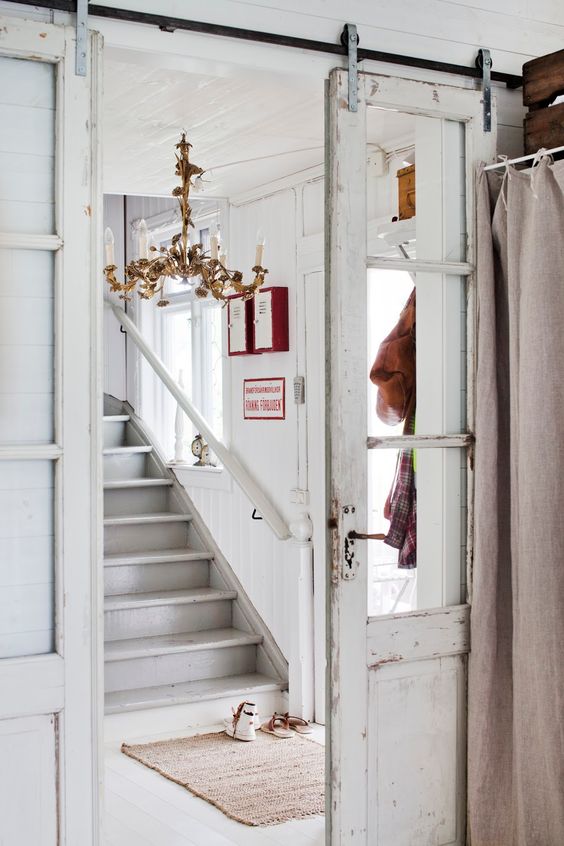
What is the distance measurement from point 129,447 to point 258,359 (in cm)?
157

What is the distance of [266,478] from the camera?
512cm

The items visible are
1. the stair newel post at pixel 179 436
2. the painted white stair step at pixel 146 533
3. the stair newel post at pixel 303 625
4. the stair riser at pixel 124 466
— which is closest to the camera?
the stair newel post at pixel 303 625

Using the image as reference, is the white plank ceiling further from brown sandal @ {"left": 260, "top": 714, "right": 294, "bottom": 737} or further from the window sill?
brown sandal @ {"left": 260, "top": 714, "right": 294, "bottom": 737}

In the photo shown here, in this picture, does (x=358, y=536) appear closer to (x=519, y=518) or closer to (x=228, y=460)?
(x=519, y=518)

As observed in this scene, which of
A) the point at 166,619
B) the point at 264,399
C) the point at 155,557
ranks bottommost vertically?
the point at 166,619

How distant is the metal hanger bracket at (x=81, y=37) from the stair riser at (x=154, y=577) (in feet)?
10.7

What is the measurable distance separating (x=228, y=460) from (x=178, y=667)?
1081 mm

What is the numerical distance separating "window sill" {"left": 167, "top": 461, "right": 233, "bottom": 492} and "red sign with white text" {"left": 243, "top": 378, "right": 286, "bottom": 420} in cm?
41

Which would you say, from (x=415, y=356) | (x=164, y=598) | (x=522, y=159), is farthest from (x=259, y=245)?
(x=164, y=598)

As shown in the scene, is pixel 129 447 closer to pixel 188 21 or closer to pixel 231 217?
pixel 231 217

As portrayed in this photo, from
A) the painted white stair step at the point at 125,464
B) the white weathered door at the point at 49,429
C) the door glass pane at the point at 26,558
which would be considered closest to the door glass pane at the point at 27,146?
the white weathered door at the point at 49,429

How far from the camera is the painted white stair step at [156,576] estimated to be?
5324mm

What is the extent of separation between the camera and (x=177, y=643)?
16.3 feet

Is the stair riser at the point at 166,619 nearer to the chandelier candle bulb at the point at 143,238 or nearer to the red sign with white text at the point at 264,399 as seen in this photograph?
the red sign with white text at the point at 264,399
